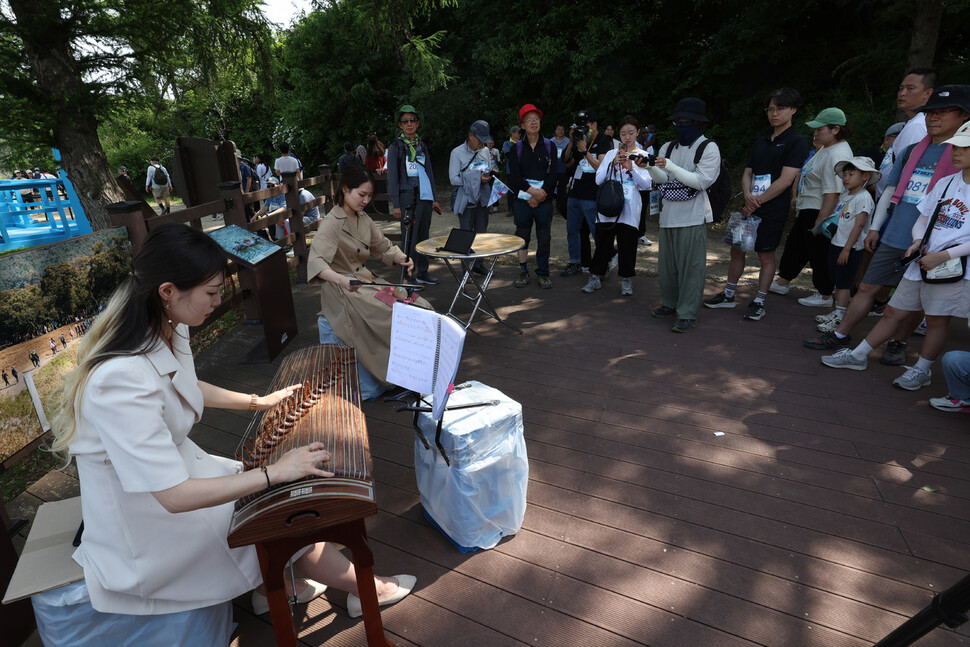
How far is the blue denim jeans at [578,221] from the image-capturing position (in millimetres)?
5703

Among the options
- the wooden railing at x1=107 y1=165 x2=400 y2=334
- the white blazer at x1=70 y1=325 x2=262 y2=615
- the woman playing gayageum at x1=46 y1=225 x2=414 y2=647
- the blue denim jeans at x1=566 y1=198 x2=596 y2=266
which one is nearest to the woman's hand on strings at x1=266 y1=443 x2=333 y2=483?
the woman playing gayageum at x1=46 y1=225 x2=414 y2=647

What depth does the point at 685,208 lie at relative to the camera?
4.34 meters

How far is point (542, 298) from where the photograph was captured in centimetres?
550

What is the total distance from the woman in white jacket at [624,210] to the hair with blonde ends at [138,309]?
12.2 feet

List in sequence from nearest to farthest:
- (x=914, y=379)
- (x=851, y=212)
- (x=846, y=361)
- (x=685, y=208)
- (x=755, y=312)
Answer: (x=914, y=379) < (x=846, y=361) < (x=851, y=212) < (x=685, y=208) < (x=755, y=312)

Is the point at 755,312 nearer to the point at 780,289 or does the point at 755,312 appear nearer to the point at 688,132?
the point at 780,289

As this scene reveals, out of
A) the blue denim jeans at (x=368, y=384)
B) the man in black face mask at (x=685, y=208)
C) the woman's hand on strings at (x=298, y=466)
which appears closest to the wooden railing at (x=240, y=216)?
the blue denim jeans at (x=368, y=384)

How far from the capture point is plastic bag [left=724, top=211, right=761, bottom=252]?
4.60m

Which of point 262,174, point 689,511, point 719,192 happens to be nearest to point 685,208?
point 719,192

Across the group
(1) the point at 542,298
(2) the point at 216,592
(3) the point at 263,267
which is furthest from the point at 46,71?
(2) the point at 216,592

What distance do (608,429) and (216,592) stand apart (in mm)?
2211

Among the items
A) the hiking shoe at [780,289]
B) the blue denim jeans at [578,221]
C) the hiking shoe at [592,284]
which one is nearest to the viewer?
the hiking shoe at [780,289]

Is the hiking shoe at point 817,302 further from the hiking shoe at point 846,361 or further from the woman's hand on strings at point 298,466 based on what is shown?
the woman's hand on strings at point 298,466

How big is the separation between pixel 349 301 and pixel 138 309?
200 centimetres
